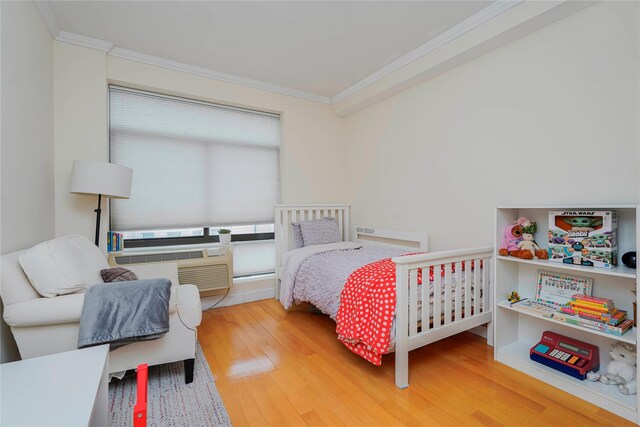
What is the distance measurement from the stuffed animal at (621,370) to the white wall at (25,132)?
10.5 feet

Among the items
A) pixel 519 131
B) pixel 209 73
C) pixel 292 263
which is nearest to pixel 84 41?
pixel 209 73

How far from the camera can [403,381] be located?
174 cm

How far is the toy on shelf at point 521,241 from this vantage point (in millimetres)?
1930

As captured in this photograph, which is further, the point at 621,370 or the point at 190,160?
the point at 190,160

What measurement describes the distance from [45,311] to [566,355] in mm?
2825

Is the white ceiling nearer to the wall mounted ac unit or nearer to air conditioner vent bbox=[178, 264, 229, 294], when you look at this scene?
the wall mounted ac unit

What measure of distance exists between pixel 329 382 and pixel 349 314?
413 mm

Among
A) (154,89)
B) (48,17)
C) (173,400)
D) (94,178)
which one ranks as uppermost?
(48,17)

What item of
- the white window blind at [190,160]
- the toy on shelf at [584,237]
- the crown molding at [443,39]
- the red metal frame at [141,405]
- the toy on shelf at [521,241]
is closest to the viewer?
the red metal frame at [141,405]

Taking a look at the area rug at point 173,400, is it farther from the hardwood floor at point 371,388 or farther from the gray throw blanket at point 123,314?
the gray throw blanket at point 123,314

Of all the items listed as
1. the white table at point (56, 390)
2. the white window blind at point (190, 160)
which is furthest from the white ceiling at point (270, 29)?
the white table at point (56, 390)

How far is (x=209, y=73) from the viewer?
121 inches

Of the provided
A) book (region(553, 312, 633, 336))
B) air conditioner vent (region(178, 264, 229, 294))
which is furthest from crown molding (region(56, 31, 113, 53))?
book (region(553, 312, 633, 336))

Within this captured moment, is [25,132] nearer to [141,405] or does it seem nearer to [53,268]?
[53,268]
